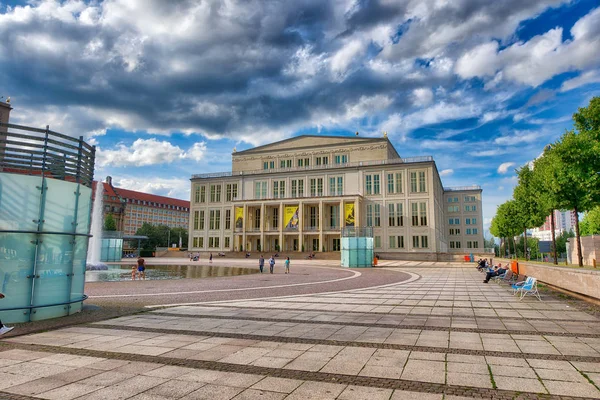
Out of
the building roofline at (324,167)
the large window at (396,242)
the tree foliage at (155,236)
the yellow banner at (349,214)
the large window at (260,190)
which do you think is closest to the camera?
the yellow banner at (349,214)

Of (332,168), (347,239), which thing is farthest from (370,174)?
(347,239)

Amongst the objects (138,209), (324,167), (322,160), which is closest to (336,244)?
(324,167)

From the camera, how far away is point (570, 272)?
1543cm

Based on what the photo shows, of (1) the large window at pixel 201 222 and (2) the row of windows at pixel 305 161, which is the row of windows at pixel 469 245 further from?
(1) the large window at pixel 201 222

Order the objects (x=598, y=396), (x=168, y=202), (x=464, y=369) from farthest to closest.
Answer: (x=168, y=202), (x=464, y=369), (x=598, y=396)

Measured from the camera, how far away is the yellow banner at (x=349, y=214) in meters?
68.8

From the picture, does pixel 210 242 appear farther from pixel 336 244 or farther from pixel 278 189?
pixel 336 244

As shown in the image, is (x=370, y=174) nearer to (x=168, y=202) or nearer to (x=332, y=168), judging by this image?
(x=332, y=168)

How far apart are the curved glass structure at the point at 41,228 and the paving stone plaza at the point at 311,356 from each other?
1597mm

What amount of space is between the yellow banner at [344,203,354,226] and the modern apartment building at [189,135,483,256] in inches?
7.2

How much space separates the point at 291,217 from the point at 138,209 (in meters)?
99.5

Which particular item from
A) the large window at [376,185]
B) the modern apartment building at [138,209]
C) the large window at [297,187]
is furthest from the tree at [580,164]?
the modern apartment building at [138,209]

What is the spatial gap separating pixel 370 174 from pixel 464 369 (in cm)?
6878

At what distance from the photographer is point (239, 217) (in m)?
78.2
